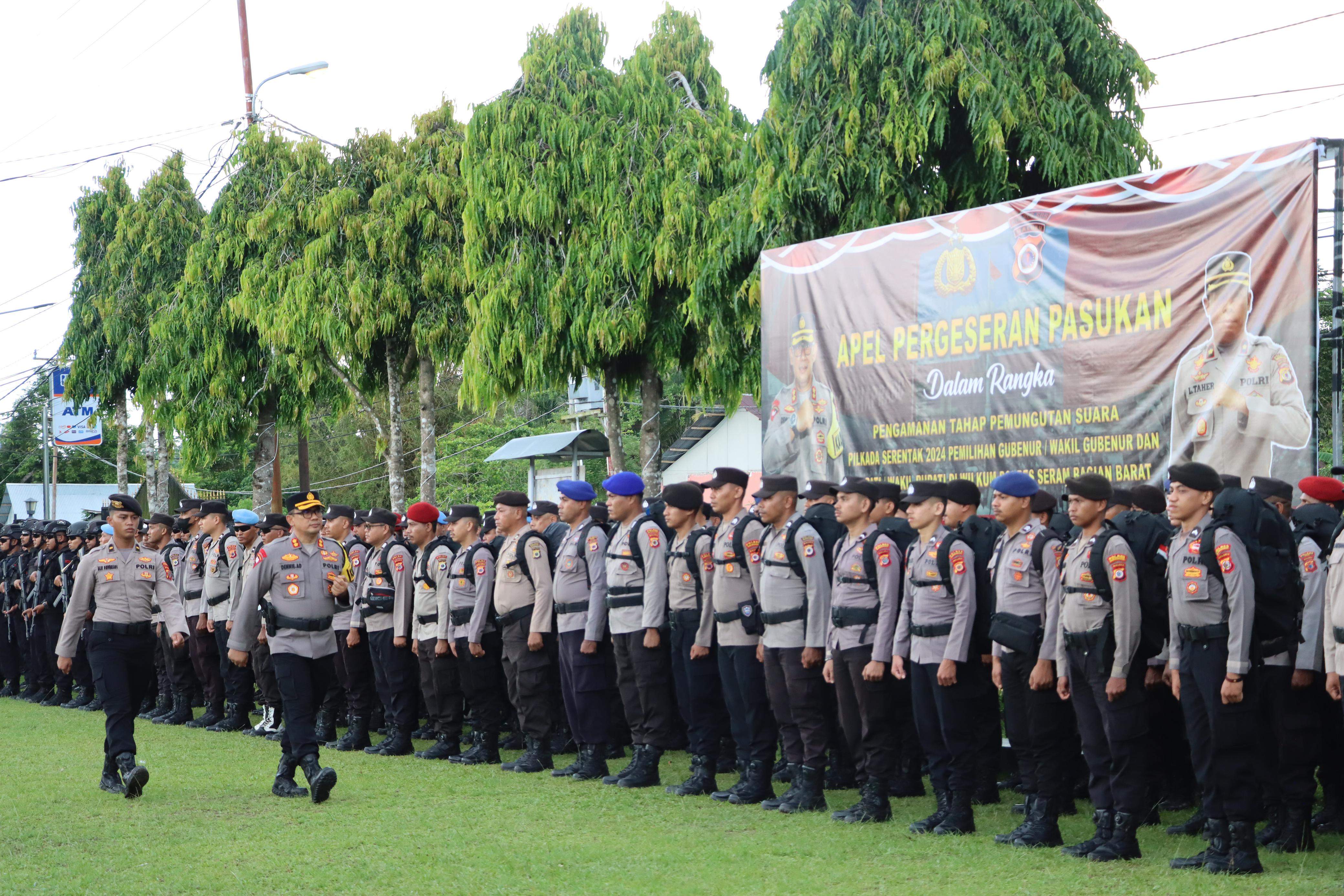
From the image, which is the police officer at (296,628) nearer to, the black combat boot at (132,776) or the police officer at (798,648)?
the black combat boot at (132,776)

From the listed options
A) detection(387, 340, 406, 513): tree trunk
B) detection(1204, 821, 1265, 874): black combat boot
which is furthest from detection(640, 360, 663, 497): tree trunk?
detection(1204, 821, 1265, 874): black combat boot

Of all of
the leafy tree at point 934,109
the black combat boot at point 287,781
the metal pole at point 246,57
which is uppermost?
the metal pole at point 246,57

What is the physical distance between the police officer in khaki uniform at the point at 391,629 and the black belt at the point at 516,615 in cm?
113

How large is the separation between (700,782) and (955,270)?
13.1 feet

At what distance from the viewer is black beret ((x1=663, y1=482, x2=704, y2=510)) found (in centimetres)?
961

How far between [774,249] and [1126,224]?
138 inches

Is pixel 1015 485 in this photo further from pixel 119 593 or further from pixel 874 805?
pixel 119 593

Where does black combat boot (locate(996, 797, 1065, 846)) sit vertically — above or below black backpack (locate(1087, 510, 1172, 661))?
below

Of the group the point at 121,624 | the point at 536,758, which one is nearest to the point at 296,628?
the point at 121,624

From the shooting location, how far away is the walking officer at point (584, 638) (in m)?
10.2

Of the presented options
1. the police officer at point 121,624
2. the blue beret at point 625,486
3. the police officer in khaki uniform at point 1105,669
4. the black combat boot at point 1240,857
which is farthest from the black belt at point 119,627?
the black combat boot at point 1240,857

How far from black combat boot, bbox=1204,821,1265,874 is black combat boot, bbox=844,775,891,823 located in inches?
78.2

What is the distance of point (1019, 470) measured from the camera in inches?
368

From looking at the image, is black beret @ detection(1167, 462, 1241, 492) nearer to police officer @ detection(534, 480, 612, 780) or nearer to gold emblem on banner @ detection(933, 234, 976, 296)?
gold emblem on banner @ detection(933, 234, 976, 296)
